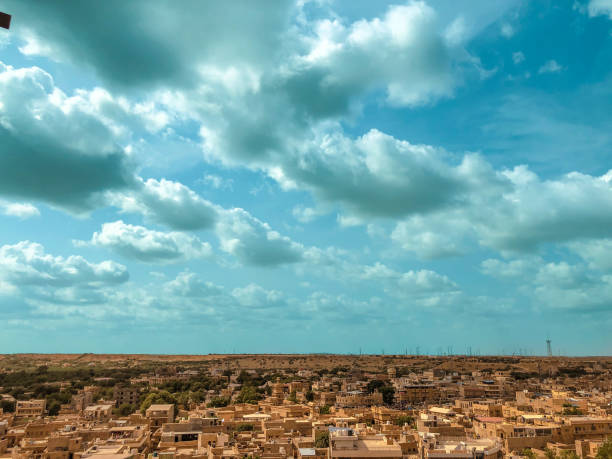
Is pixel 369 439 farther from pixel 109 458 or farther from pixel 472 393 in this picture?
pixel 472 393

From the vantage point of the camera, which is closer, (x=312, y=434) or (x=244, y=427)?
(x=312, y=434)

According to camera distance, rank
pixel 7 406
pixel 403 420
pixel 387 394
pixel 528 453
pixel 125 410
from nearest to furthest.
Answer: pixel 528 453
pixel 403 420
pixel 125 410
pixel 7 406
pixel 387 394

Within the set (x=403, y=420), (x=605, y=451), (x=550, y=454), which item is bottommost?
(x=550, y=454)

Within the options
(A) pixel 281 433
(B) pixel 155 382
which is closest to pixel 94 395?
(B) pixel 155 382

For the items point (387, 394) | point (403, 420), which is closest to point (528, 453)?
point (403, 420)

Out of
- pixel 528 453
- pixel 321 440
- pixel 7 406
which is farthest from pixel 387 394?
pixel 7 406

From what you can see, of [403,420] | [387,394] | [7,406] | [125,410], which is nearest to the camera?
[403,420]

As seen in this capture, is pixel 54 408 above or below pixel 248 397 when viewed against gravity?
below

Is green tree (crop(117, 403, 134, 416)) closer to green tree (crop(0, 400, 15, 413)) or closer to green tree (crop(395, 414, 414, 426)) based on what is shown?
green tree (crop(0, 400, 15, 413))

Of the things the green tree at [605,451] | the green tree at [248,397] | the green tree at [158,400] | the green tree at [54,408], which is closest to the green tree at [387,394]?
the green tree at [248,397]

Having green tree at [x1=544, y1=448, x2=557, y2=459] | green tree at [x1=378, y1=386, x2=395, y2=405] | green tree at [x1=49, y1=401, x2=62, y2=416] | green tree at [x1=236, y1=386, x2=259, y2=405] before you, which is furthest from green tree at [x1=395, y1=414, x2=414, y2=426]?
green tree at [x1=49, y1=401, x2=62, y2=416]

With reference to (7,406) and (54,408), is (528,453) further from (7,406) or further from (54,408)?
(7,406)
